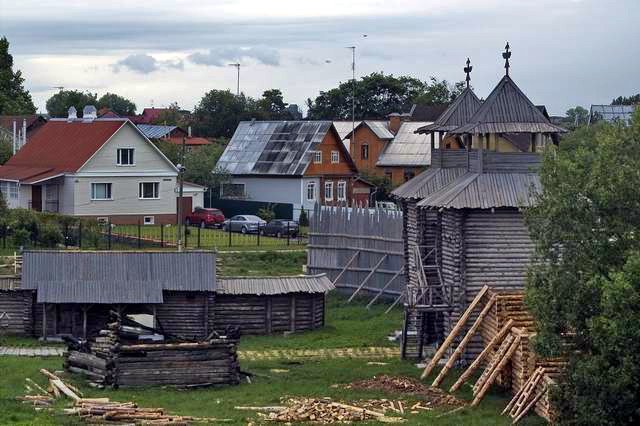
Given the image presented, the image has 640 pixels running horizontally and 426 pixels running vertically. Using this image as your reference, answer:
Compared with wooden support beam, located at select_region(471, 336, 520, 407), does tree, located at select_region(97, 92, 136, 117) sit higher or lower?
higher

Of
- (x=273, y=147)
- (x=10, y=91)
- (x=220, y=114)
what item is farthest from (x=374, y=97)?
(x=273, y=147)

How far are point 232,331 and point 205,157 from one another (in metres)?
49.0

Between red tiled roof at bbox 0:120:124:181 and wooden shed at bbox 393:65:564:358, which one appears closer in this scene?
wooden shed at bbox 393:65:564:358

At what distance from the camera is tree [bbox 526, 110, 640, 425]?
25.0m

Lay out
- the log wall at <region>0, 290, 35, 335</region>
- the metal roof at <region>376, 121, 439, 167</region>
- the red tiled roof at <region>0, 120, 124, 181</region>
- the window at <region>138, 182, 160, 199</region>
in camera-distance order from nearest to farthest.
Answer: the log wall at <region>0, 290, 35, 335</region>
the red tiled roof at <region>0, 120, 124, 181</region>
the window at <region>138, 182, 160, 199</region>
the metal roof at <region>376, 121, 439, 167</region>

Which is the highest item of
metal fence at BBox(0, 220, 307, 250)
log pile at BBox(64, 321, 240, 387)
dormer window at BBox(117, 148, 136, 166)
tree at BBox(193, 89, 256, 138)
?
tree at BBox(193, 89, 256, 138)

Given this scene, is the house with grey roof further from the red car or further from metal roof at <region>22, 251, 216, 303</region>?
metal roof at <region>22, 251, 216, 303</region>

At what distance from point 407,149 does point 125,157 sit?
22.1 meters

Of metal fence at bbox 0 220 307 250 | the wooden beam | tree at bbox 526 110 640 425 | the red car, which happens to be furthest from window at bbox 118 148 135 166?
tree at bbox 526 110 640 425

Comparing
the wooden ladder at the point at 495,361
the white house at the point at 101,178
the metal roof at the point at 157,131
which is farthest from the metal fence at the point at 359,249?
the metal roof at the point at 157,131

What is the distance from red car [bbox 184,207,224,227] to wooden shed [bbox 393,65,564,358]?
2995 centimetres

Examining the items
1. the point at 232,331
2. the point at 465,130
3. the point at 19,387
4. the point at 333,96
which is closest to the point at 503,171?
the point at 465,130

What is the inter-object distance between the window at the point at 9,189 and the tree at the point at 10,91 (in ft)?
133

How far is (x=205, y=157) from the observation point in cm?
8300
